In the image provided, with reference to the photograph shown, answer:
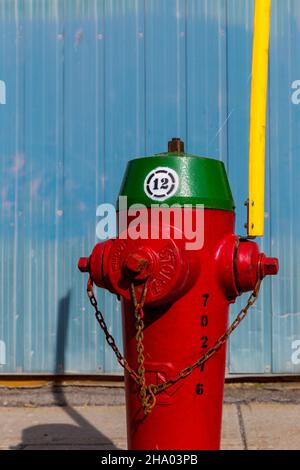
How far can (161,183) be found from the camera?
281 centimetres

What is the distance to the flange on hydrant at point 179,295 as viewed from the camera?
9.09 ft

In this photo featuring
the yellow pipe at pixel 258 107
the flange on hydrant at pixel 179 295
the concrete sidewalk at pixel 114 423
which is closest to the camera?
the flange on hydrant at pixel 179 295

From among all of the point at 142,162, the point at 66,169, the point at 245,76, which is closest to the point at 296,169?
the point at 245,76

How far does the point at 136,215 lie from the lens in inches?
113

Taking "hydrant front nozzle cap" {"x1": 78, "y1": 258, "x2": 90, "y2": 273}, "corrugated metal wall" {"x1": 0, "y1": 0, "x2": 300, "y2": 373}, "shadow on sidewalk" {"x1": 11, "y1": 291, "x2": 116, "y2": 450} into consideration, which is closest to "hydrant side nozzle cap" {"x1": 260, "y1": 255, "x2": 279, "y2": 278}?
"hydrant front nozzle cap" {"x1": 78, "y1": 258, "x2": 90, "y2": 273}

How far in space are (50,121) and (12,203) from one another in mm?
746

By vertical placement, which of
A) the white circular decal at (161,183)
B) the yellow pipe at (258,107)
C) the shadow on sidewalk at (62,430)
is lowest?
the shadow on sidewalk at (62,430)

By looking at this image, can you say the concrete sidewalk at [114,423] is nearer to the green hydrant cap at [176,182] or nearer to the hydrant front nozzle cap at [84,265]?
the hydrant front nozzle cap at [84,265]

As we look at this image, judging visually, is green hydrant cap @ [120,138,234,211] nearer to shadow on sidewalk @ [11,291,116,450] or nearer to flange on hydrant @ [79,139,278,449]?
flange on hydrant @ [79,139,278,449]

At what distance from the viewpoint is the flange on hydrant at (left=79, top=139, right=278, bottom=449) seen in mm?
2770

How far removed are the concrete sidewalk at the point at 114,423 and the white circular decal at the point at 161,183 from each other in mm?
2068

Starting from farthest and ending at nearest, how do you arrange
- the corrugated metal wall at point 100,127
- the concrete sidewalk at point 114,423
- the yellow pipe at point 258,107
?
1. the corrugated metal wall at point 100,127
2. the concrete sidewalk at point 114,423
3. the yellow pipe at point 258,107

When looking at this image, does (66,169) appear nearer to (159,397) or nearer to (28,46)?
(28,46)

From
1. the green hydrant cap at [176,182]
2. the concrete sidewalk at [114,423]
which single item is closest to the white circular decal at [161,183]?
the green hydrant cap at [176,182]
